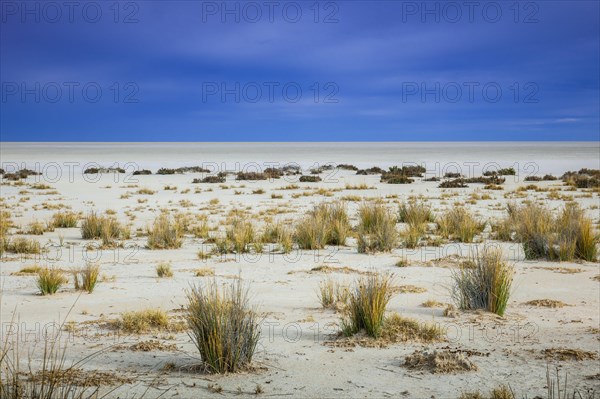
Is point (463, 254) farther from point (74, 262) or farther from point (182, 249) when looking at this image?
point (74, 262)

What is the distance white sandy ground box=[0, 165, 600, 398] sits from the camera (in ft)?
17.5

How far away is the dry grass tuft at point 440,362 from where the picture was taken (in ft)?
18.3

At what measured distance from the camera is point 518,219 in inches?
561

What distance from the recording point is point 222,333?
18.0 ft

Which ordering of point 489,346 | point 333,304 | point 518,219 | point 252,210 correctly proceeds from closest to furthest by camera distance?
point 489,346 → point 333,304 → point 518,219 → point 252,210

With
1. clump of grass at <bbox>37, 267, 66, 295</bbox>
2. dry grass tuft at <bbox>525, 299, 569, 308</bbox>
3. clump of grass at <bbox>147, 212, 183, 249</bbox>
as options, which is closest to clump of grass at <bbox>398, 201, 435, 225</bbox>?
clump of grass at <bbox>147, 212, 183, 249</bbox>

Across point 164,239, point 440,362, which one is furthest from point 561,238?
point 164,239

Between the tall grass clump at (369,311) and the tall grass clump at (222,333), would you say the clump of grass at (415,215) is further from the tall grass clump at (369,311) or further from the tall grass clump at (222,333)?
the tall grass clump at (222,333)

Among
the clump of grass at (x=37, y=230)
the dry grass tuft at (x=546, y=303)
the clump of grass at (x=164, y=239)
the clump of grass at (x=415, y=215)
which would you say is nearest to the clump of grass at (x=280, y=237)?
the clump of grass at (x=164, y=239)

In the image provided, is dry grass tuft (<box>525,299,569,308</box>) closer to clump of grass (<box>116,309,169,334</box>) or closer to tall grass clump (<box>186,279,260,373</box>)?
tall grass clump (<box>186,279,260,373</box>)

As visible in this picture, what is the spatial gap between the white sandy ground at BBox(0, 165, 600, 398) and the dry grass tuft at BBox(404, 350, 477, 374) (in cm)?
11

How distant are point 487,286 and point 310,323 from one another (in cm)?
236

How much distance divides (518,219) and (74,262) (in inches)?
392

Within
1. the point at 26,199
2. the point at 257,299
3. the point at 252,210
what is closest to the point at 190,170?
the point at 26,199
